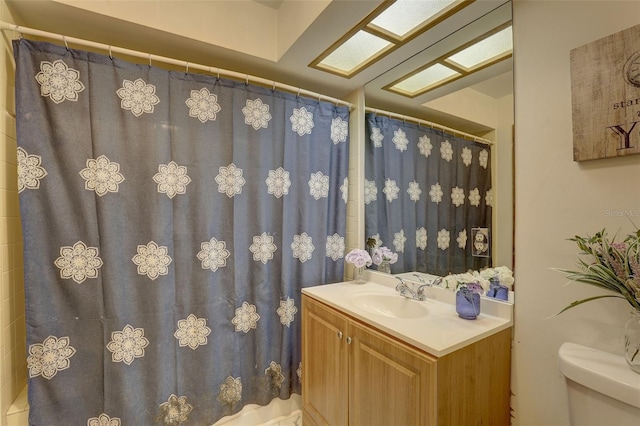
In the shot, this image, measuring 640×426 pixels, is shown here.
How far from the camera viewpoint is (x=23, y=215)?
3.83 feet

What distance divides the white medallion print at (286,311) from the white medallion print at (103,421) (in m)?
0.93

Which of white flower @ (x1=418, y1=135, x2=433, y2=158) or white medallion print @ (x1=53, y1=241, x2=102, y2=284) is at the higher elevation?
white flower @ (x1=418, y1=135, x2=433, y2=158)

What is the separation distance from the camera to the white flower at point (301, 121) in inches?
69.4

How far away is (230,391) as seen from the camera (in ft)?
5.13

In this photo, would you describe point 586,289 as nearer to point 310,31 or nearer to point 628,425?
point 628,425

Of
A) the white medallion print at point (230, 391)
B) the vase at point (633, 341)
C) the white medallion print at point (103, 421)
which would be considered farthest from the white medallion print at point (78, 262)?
the vase at point (633, 341)

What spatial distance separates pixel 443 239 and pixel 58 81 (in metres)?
2.13

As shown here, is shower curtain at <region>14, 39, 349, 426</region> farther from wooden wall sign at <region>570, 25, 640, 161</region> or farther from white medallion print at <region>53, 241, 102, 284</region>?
wooden wall sign at <region>570, 25, 640, 161</region>

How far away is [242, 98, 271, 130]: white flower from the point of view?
5.37 ft

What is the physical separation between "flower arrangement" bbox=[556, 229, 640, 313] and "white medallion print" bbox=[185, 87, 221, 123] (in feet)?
5.86

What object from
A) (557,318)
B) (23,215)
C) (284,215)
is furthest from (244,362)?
(557,318)

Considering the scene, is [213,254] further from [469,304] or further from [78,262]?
[469,304]

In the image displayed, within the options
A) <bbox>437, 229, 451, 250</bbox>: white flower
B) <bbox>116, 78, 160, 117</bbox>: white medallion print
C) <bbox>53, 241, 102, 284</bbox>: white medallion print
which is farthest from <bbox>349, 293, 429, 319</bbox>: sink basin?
<bbox>116, 78, 160, 117</bbox>: white medallion print

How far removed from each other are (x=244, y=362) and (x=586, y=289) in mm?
1693
